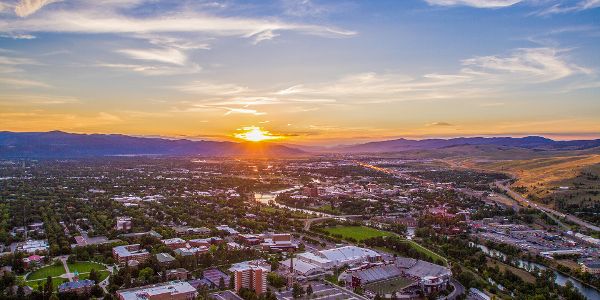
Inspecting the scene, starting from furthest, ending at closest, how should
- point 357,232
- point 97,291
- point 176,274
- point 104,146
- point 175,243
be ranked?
1. point 104,146
2. point 357,232
3. point 175,243
4. point 176,274
5. point 97,291

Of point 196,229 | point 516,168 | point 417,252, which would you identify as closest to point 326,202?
point 196,229

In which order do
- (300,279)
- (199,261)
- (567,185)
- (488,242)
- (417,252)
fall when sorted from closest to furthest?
(300,279)
(199,261)
(417,252)
(488,242)
(567,185)

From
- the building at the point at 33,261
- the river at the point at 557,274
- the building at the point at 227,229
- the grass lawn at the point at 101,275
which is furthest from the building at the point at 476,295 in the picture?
the building at the point at 33,261

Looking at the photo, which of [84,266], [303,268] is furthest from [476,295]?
[84,266]

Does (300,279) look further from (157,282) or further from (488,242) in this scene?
(488,242)

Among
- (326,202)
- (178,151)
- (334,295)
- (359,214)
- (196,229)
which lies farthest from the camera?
(178,151)

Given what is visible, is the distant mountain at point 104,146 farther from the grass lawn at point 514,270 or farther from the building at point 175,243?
the grass lawn at point 514,270

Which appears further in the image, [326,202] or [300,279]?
[326,202]

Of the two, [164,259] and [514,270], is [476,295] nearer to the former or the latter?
[514,270]
